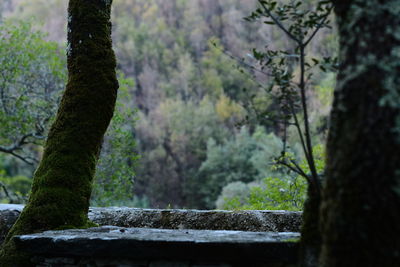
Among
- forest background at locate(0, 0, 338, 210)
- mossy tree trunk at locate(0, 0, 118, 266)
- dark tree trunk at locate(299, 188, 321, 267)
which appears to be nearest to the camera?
dark tree trunk at locate(299, 188, 321, 267)

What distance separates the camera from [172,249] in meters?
2.31

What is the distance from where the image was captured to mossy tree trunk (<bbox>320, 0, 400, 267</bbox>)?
1554 millimetres

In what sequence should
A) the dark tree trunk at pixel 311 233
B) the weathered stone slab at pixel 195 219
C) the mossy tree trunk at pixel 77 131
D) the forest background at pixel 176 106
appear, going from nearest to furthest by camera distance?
the dark tree trunk at pixel 311 233 → the mossy tree trunk at pixel 77 131 → the weathered stone slab at pixel 195 219 → the forest background at pixel 176 106

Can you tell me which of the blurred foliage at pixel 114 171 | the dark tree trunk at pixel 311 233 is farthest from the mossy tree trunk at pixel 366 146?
the blurred foliage at pixel 114 171

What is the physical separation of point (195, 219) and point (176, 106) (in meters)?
31.0

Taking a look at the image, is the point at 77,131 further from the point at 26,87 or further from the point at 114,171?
the point at 26,87

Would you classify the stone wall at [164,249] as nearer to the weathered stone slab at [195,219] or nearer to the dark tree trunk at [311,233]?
the dark tree trunk at [311,233]

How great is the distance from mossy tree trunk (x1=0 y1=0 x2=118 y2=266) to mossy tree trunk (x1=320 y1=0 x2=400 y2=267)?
7.50 feet

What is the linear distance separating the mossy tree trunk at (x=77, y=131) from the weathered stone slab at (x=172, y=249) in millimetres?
620

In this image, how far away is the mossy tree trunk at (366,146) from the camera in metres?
1.55

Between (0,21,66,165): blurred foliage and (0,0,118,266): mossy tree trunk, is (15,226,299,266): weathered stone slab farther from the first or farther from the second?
(0,21,66,165): blurred foliage

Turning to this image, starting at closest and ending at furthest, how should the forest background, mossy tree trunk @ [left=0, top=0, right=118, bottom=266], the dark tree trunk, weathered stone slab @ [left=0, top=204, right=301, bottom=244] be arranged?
the dark tree trunk < mossy tree trunk @ [left=0, top=0, right=118, bottom=266] < weathered stone slab @ [left=0, top=204, right=301, bottom=244] < the forest background

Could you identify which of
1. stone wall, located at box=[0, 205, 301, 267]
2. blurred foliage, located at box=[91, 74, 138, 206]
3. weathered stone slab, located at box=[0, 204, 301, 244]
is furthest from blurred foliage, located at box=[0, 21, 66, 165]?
stone wall, located at box=[0, 205, 301, 267]

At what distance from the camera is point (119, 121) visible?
29.7 feet
